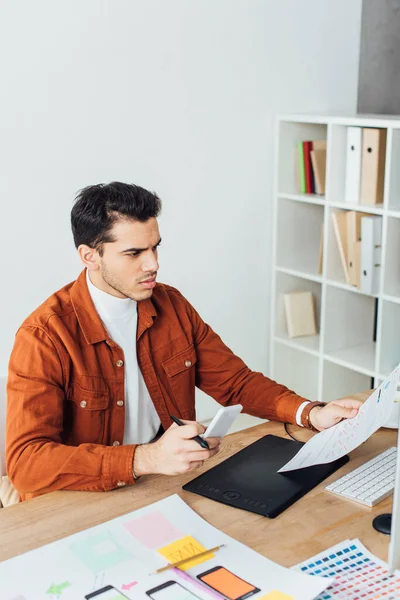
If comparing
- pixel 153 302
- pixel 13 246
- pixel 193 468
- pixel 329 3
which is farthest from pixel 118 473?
pixel 329 3

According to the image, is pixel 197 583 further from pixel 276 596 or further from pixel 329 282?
pixel 329 282

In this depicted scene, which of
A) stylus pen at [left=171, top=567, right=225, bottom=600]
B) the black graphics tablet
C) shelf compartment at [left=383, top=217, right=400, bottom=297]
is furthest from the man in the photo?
shelf compartment at [left=383, top=217, right=400, bottom=297]

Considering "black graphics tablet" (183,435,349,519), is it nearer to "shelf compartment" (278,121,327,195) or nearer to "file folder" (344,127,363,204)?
"file folder" (344,127,363,204)

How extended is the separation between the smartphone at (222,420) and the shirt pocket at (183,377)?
51cm

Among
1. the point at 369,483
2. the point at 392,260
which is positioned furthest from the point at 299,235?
the point at 369,483

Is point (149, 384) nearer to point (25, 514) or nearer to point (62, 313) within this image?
point (62, 313)

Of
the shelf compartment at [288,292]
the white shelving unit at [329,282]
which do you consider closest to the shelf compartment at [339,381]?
the white shelving unit at [329,282]

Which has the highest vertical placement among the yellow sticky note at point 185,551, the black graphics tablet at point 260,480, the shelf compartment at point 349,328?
the black graphics tablet at point 260,480

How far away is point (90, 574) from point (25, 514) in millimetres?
274

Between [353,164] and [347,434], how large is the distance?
203 centimetres

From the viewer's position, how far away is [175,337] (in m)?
2.15

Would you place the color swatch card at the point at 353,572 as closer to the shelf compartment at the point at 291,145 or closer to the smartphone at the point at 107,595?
the smartphone at the point at 107,595

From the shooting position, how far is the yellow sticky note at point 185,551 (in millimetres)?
1394

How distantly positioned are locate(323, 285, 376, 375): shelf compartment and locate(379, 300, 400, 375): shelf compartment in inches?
4.6
